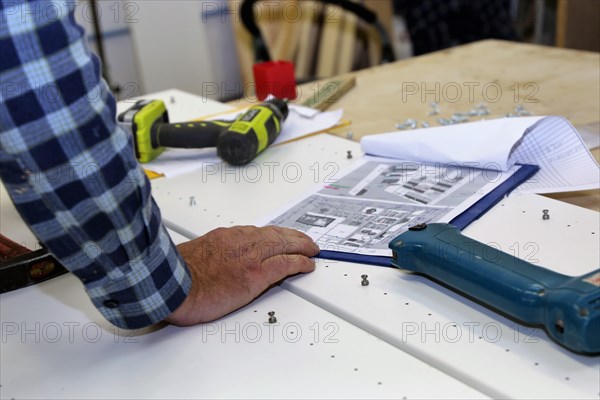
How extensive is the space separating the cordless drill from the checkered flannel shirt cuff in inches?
21.1

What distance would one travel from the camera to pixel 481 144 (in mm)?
1188

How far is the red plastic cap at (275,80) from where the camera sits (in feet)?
5.66

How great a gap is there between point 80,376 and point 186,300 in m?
0.14

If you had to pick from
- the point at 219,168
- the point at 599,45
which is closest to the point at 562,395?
the point at 219,168

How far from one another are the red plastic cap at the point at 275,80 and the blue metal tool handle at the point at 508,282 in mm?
889

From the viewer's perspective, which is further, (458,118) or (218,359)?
(458,118)

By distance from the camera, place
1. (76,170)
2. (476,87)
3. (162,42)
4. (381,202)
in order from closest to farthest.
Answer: (76,170)
(381,202)
(476,87)
(162,42)

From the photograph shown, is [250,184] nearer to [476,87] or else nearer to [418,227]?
[418,227]

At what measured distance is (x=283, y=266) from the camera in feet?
3.00

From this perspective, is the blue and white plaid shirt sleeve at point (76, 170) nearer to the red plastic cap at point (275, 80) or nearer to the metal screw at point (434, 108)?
the metal screw at point (434, 108)

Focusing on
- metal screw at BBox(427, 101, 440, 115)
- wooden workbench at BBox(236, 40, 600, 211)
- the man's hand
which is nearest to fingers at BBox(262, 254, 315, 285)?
the man's hand

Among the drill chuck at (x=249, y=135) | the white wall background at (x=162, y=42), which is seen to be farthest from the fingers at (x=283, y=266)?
the white wall background at (x=162, y=42)

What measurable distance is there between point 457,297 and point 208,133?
687 mm

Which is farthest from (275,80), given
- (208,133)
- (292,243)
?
(292,243)
